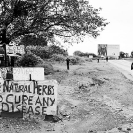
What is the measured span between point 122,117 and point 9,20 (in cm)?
1258

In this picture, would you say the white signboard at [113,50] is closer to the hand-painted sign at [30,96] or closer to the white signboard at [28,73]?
the white signboard at [28,73]

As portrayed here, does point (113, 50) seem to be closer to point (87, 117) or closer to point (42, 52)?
point (42, 52)

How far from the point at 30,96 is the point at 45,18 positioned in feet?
42.4

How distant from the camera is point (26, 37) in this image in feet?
73.2

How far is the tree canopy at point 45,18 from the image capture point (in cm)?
1905

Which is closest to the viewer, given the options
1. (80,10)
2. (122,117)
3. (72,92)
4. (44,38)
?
(122,117)

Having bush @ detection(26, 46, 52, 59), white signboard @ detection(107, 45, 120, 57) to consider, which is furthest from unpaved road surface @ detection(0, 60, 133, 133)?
white signboard @ detection(107, 45, 120, 57)

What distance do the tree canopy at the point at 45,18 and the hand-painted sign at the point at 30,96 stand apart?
1144 cm

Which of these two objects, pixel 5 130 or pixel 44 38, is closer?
pixel 5 130

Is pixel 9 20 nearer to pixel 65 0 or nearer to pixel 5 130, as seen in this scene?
pixel 65 0

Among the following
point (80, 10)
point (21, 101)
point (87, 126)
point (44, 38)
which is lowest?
point (87, 126)

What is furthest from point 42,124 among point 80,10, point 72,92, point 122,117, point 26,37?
point 26,37

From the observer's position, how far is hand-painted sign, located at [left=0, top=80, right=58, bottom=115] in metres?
7.78

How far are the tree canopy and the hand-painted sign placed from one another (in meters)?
11.4
